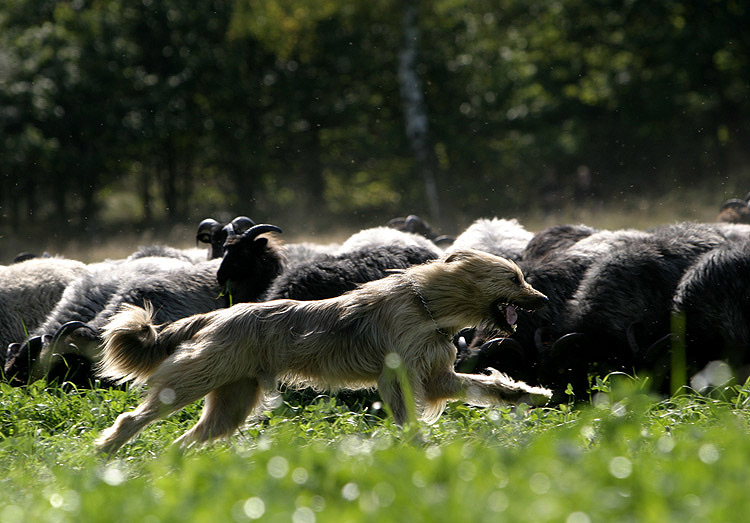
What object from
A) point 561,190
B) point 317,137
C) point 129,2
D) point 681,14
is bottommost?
point 561,190

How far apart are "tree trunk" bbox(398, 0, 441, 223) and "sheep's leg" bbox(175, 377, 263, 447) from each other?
24.1m

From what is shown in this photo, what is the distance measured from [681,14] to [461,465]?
28736 mm

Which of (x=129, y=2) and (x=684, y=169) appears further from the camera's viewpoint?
(x=129, y=2)

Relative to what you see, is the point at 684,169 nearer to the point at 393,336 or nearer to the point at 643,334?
the point at 643,334

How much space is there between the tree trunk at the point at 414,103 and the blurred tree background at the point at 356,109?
59mm

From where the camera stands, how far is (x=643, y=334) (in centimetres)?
797

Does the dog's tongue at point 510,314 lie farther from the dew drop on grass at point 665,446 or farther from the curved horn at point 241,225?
the curved horn at point 241,225

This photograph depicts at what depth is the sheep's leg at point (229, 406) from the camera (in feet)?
18.9

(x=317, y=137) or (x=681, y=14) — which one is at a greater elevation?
(x=681, y=14)

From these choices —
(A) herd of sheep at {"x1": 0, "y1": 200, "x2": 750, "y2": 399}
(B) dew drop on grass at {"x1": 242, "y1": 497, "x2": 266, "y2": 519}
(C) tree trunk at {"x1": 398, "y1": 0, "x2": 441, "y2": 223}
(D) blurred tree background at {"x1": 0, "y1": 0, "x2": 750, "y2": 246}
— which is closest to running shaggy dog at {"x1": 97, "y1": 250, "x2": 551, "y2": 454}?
(A) herd of sheep at {"x1": 0, "y1": 200, "x2": 750, "y2": 399}

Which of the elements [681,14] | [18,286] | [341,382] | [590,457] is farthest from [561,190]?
[590,457]

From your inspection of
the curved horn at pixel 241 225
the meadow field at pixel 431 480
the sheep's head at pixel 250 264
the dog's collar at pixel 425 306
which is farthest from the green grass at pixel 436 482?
the curved horn at pixel 241 225

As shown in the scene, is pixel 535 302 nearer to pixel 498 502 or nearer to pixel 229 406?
pixel 229 406

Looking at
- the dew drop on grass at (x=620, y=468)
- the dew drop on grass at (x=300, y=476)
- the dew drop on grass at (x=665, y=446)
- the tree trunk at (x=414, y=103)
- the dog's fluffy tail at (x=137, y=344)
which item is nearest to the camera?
the dew drop on grass at (x=620, y=468)
